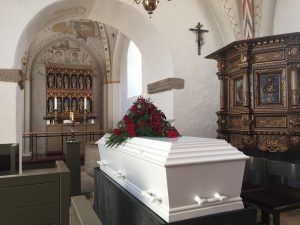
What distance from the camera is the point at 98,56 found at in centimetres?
1079

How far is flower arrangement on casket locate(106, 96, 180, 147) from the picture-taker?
2.74 m

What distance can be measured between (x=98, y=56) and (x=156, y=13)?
616 centimetres

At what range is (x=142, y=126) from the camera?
2768 millimetres

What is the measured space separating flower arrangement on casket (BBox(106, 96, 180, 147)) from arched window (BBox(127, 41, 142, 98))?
265 inches

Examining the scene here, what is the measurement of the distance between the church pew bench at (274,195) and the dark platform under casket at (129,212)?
535mm

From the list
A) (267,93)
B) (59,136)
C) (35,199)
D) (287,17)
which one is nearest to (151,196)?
(35,199)

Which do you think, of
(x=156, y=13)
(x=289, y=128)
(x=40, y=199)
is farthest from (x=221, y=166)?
(x=156, y=13)

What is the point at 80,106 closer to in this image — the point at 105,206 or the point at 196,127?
the point at 196,127

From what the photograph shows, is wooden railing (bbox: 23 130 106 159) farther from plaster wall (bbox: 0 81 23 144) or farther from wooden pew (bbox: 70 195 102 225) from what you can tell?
wooden pew (bbox: 70 195 102 225)

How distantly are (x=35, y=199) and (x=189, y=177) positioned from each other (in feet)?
3.37

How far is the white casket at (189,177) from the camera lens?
1.87 m

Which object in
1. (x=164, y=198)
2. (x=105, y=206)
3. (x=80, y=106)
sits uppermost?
(x=80, y=106)

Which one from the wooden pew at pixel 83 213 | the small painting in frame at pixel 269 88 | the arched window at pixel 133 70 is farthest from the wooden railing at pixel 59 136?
the wooden pew at pixel 83 213

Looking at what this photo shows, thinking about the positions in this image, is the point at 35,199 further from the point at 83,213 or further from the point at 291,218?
the point at 291,218
